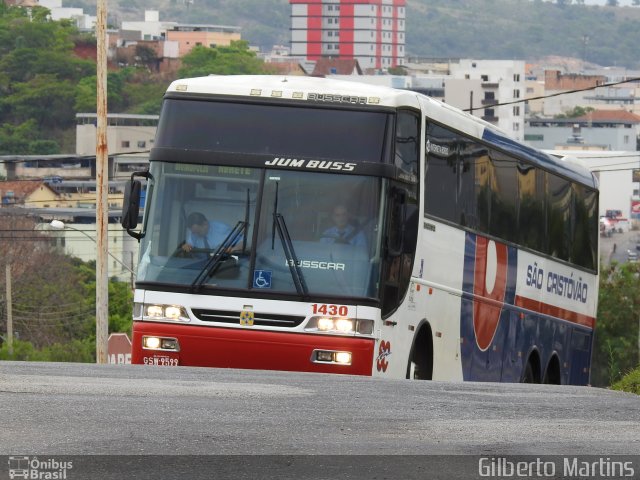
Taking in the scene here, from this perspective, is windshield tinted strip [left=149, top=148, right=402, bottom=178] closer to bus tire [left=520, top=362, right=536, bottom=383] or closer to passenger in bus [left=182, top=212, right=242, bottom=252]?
passenger in bus [left=182, top=212, right=242, bottom=252]

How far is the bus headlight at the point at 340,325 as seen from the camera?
14.2m

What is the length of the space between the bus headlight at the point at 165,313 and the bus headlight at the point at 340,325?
1.14 metres

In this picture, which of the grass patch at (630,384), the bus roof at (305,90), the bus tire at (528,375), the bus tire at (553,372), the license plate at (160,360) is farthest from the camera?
the bus tire at (553,372)

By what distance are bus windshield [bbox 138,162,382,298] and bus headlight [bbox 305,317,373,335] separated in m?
0.23

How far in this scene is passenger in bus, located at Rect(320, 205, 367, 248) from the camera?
1432cm

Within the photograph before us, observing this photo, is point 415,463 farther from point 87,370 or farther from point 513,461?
point 87,370

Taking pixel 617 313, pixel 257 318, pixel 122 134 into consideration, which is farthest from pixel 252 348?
pixel 122 134

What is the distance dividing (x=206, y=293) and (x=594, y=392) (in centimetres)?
351

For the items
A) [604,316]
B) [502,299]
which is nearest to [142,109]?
[604,316]

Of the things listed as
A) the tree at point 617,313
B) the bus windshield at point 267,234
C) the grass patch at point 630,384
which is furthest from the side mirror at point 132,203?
the tree at point 617,313

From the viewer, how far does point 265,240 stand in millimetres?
14281

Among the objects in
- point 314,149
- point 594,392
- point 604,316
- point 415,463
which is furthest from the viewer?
point 604,316

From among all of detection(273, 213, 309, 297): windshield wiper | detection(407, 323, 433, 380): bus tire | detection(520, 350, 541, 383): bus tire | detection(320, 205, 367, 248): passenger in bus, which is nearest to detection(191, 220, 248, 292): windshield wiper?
detection(273, 213, 309, 297): windshield wiper

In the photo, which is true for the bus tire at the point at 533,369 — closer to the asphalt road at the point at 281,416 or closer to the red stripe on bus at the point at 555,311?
the red stripe on bus at the point at 555,311
